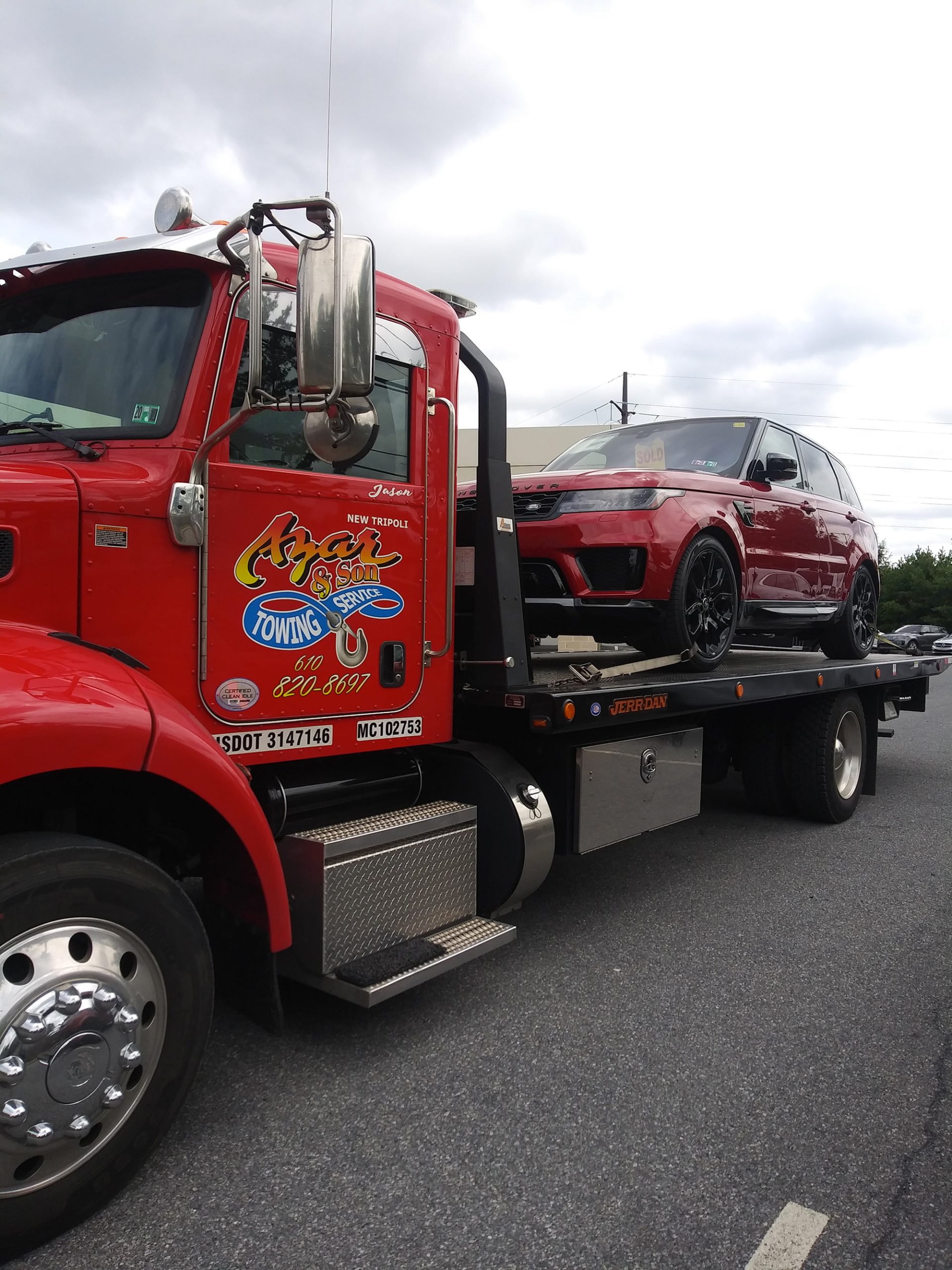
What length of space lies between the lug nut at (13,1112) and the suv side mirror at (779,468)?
18.1ft

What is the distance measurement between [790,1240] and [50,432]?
2927 millimetres

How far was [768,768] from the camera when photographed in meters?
6.87

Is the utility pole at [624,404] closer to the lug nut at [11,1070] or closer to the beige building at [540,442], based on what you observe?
the beige building at [540,442]

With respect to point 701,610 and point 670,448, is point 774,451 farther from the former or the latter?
point 701,610

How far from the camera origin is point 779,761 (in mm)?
6887

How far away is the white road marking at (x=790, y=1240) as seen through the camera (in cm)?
230

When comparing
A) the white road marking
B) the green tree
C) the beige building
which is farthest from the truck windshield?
the green tree

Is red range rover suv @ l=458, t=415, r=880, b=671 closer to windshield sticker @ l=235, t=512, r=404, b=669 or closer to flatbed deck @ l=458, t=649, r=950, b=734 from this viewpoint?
flatbed deck @ l=458, t=649, r=950, b=734

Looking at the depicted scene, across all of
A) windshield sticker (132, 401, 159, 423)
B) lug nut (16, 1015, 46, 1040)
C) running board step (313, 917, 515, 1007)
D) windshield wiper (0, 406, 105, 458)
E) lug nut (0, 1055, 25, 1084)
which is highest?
windshield sticker (132, 401, 159, 423)

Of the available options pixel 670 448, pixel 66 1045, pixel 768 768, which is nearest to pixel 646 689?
pixel 670 448

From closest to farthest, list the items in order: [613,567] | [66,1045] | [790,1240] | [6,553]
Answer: [66,1045]
[790,1240]
[6,553]
[613,567]

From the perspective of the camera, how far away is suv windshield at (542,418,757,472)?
6.30 meters

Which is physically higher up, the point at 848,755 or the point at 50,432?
the point at 50,432

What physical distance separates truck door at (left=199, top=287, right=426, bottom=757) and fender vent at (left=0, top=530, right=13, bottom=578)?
0.56 meters
